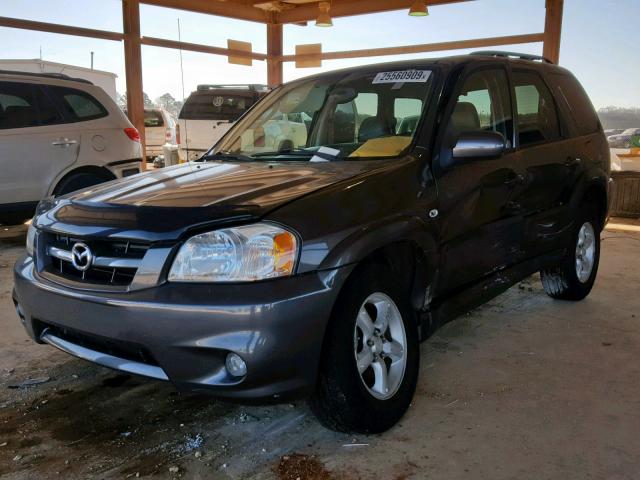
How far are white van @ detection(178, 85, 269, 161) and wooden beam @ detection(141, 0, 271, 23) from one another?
4.69 ft

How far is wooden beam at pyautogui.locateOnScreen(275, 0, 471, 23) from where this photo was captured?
10.8 m

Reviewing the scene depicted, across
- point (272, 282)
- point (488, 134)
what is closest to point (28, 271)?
point (272, 282)

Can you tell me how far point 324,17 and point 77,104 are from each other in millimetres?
5932

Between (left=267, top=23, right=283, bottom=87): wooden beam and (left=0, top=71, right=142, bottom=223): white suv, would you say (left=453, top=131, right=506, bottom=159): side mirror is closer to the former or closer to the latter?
(left=0, top=71, right=142, bottom=223): white suv

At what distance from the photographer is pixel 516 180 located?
341 cm

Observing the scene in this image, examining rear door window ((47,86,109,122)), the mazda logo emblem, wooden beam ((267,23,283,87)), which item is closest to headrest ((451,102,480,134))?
the mazda logo emblem

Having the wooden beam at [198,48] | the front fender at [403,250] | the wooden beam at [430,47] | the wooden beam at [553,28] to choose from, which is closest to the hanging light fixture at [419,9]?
the wooden beam at [430,47]

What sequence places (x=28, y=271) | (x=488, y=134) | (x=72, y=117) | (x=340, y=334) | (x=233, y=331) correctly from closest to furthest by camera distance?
1. (x=233, y=331)
2. (x=340, y=334)
3. (x=28, y=271)
4. (x=488, y=134)
5. (x=72, y=117)

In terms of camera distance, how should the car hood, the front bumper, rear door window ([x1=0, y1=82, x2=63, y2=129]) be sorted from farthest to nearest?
rear door window ([x1=0, y1=82, x2=63, y2=129]) < the car hood < the front bumper

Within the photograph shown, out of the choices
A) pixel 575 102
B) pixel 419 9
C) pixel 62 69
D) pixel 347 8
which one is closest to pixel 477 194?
pixel 575 102

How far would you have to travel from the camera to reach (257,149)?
11.5ft

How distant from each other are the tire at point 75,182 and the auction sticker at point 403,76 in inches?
168

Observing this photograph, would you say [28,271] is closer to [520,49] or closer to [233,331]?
[233,331]

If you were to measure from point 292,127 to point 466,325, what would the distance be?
177 centimetres
